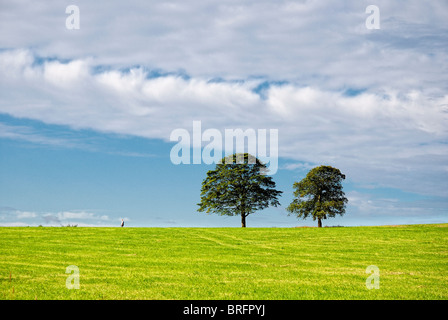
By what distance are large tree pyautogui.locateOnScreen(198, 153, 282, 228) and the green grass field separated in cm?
2259

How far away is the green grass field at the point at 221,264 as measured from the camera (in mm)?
18016

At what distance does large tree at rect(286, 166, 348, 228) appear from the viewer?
7169 centimetres

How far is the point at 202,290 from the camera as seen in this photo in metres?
17.9

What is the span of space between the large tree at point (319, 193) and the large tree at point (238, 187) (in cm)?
377
